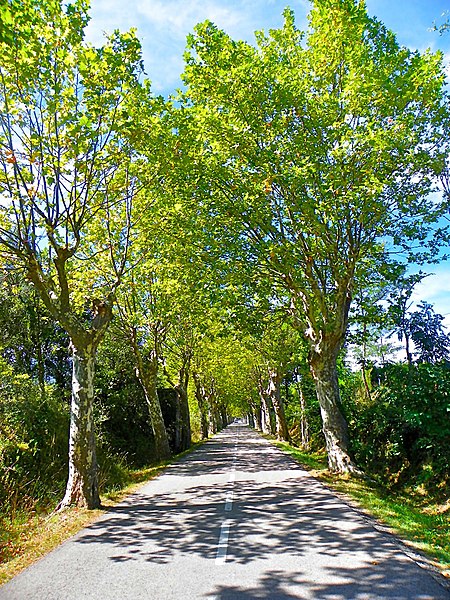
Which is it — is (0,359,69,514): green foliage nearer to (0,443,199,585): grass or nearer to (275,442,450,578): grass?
(0,443,199,585): grass

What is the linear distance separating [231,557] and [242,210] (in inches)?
380

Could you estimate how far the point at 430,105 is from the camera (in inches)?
485

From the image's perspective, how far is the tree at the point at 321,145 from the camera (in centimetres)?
1173

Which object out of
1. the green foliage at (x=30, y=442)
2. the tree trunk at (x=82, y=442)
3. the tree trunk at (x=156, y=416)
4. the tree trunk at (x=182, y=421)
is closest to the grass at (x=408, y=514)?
the tree trunk at (x=82, y=442)

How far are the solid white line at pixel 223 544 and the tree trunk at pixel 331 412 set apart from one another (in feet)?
21.5

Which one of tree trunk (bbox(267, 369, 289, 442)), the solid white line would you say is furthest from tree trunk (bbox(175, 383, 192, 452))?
the solid white line

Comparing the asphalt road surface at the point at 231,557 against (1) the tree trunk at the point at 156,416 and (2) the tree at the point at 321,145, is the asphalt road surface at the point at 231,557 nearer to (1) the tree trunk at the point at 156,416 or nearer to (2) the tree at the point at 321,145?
(2) the tree at the point at 321,145

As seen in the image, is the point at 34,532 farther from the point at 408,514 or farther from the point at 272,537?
the point at 408,514

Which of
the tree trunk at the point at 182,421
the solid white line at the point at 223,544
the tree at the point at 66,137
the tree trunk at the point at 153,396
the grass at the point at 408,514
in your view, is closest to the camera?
the solid white line at the point at 223,544

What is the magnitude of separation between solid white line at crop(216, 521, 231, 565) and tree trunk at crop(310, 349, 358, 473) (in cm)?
655

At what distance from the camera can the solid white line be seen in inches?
245

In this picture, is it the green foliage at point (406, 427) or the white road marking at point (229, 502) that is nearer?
the white road marking at point (229, 502)

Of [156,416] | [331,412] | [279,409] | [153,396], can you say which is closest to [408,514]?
Answer: [331,412]

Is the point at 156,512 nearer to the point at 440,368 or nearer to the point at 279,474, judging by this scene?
the point at 279,474
